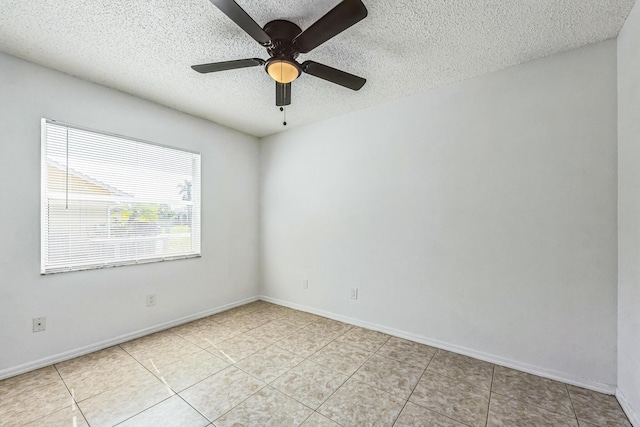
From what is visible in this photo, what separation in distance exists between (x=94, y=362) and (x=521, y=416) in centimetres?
316

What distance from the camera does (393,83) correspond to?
248 centimetres

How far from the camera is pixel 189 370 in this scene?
2.15m

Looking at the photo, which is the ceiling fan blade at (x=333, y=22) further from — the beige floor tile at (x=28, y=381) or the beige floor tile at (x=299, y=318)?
the beige floor tile at (x=28, y=381)

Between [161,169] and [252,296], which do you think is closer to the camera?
[161,169]

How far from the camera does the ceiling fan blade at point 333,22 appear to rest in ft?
4.29

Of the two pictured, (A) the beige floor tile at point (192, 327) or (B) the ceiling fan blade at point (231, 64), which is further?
(A) the beige floor tile at point (192, 327)

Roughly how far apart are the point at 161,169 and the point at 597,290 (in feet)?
13.0

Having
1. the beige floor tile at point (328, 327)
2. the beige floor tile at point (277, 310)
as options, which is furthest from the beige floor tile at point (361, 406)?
the beige floor tile at point (277, 310)

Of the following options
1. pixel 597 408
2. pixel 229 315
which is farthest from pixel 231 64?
pixel 597 408

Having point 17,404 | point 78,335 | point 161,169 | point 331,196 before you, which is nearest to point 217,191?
point 161,169

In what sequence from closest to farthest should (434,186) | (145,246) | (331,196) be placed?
(434,186)
(145,246)
(331,196)

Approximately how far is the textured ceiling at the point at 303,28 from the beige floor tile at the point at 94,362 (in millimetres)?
2430

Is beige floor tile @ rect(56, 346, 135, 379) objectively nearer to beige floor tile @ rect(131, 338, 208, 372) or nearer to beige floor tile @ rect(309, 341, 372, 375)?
beige floor tile @ rect(131, 338, 208, 372)

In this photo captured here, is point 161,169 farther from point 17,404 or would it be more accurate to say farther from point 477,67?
point 477,67
